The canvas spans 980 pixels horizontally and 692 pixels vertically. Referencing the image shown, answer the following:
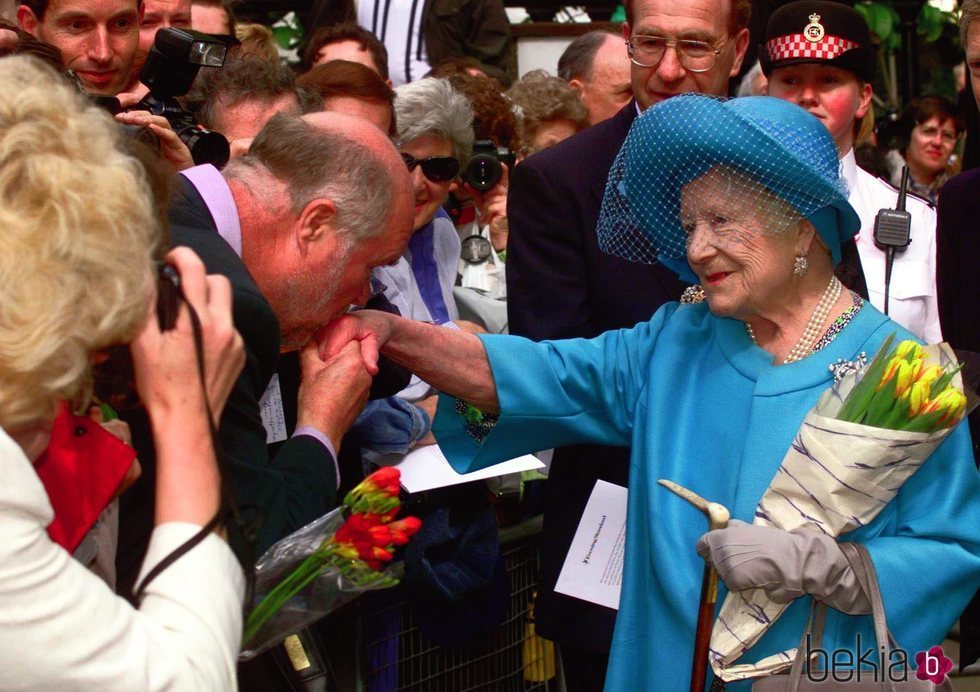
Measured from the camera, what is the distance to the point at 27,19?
4043 millimetres

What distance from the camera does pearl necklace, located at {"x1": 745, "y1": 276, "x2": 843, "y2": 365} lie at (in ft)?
9.57

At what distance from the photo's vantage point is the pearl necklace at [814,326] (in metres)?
2.92

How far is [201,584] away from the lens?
1.87 m

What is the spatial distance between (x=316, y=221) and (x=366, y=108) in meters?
1.41

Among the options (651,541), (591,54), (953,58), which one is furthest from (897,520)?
(953,58)

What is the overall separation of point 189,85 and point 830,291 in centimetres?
189

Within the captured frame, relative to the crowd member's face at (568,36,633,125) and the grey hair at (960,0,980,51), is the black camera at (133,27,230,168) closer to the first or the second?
the grey hair at (960,0,980,51)

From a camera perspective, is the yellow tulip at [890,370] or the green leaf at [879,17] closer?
the yellow tulip at [890,370]

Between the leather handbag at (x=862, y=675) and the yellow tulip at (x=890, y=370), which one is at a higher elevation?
the yellow tulip at (x=890, y=370)

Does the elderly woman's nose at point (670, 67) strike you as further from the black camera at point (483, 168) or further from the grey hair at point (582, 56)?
the grey hair at point (582, 56)

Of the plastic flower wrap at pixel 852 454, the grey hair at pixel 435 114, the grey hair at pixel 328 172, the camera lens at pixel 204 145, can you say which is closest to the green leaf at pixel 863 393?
the plastic flower wrap at pixel 852 454

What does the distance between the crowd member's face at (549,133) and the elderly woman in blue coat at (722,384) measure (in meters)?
2.24

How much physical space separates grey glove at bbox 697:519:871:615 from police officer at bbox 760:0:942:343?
148 centimetres

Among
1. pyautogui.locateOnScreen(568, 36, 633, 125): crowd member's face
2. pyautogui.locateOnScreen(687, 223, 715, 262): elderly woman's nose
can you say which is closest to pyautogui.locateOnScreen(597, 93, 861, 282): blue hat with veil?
pyautogui.locateOnScreen(687, 223, 715, 262): elderly woman's nose
